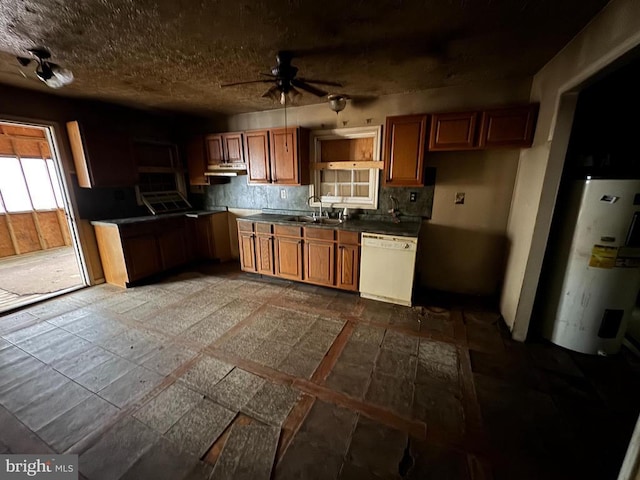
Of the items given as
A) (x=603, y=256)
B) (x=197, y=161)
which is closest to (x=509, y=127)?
(x=603, y=256)

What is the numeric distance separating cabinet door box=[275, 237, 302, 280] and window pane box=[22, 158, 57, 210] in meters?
5.58

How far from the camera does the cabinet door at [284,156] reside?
11.2 feet

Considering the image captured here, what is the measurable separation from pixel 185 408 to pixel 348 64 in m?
2.90

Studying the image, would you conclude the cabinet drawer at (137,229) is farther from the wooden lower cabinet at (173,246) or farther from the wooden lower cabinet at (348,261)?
the wooden lower cabinet at (348,261)

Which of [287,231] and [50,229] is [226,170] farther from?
[50,229]

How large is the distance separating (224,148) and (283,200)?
1179 mm

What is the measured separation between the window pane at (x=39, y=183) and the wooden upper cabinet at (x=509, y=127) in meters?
7.94

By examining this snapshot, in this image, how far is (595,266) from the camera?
204cm

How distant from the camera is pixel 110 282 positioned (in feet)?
12.1

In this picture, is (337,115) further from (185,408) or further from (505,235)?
(185,408)

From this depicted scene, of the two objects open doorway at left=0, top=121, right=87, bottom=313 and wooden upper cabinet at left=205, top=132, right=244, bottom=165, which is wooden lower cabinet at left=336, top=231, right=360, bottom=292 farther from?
open doorway at left=0, top=121, right=87, bottom=313

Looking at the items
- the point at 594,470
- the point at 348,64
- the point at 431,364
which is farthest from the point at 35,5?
the point at 594,470

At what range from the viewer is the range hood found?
392cm

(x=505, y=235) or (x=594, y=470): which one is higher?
(x=505, y=235)
